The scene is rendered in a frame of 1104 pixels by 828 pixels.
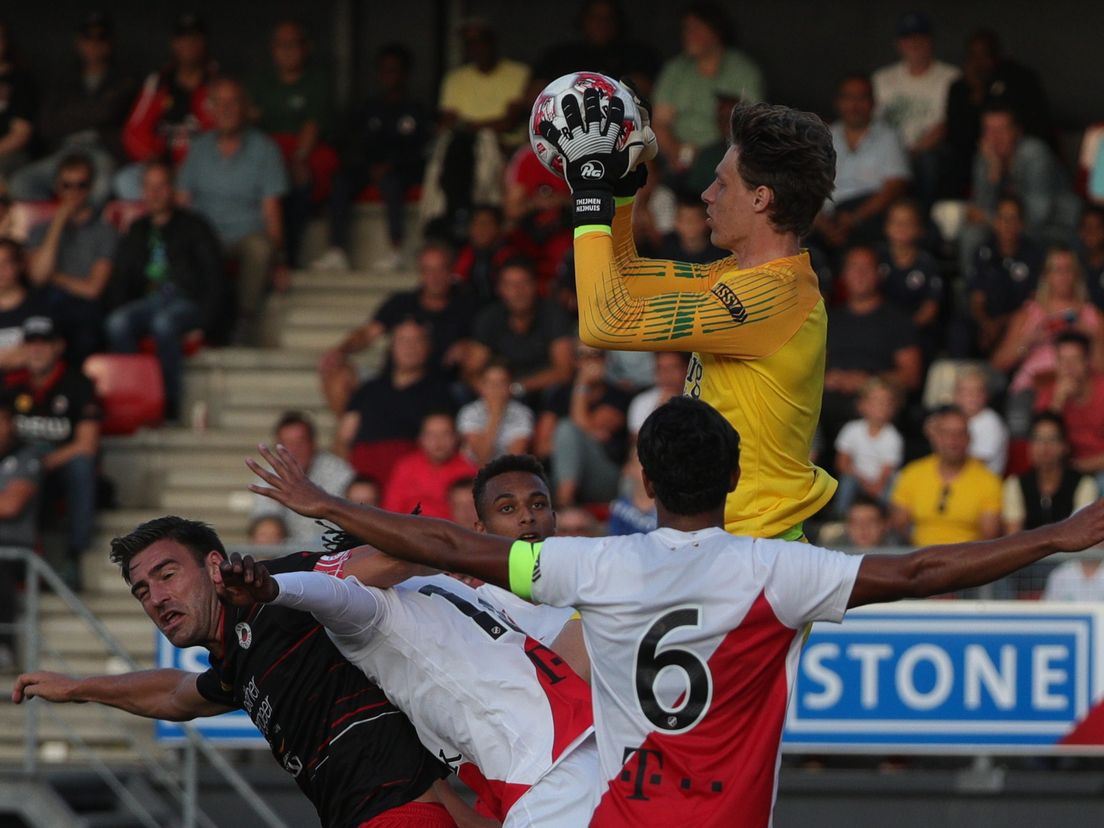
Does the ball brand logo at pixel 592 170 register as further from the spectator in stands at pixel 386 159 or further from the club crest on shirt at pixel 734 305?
the spectator in stands at pixel 386 159

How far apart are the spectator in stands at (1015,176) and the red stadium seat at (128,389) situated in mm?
5258

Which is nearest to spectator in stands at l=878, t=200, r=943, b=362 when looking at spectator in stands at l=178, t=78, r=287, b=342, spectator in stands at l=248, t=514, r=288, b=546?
spectator in stands at l=248, t=514, r=288, b=546

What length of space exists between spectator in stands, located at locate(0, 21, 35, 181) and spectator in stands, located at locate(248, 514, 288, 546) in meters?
4.47

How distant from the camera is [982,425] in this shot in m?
11.3

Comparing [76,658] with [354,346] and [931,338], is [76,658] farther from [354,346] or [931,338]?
[931,338]

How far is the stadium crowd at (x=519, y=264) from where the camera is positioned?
1131 centimetres

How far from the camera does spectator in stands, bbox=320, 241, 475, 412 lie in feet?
41.5

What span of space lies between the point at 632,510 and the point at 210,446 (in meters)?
3.88

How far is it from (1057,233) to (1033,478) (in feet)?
8.48

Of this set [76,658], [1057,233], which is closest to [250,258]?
[76,658]

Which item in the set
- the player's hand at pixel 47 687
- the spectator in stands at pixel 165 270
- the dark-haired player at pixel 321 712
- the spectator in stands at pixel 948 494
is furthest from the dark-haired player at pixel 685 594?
the spectator in stands at pixel 165 270

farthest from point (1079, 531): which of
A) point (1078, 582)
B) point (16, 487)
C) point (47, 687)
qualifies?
point (16, 487)

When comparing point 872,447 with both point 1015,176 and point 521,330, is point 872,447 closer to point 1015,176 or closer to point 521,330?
point 521,330

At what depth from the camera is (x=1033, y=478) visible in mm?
10820
